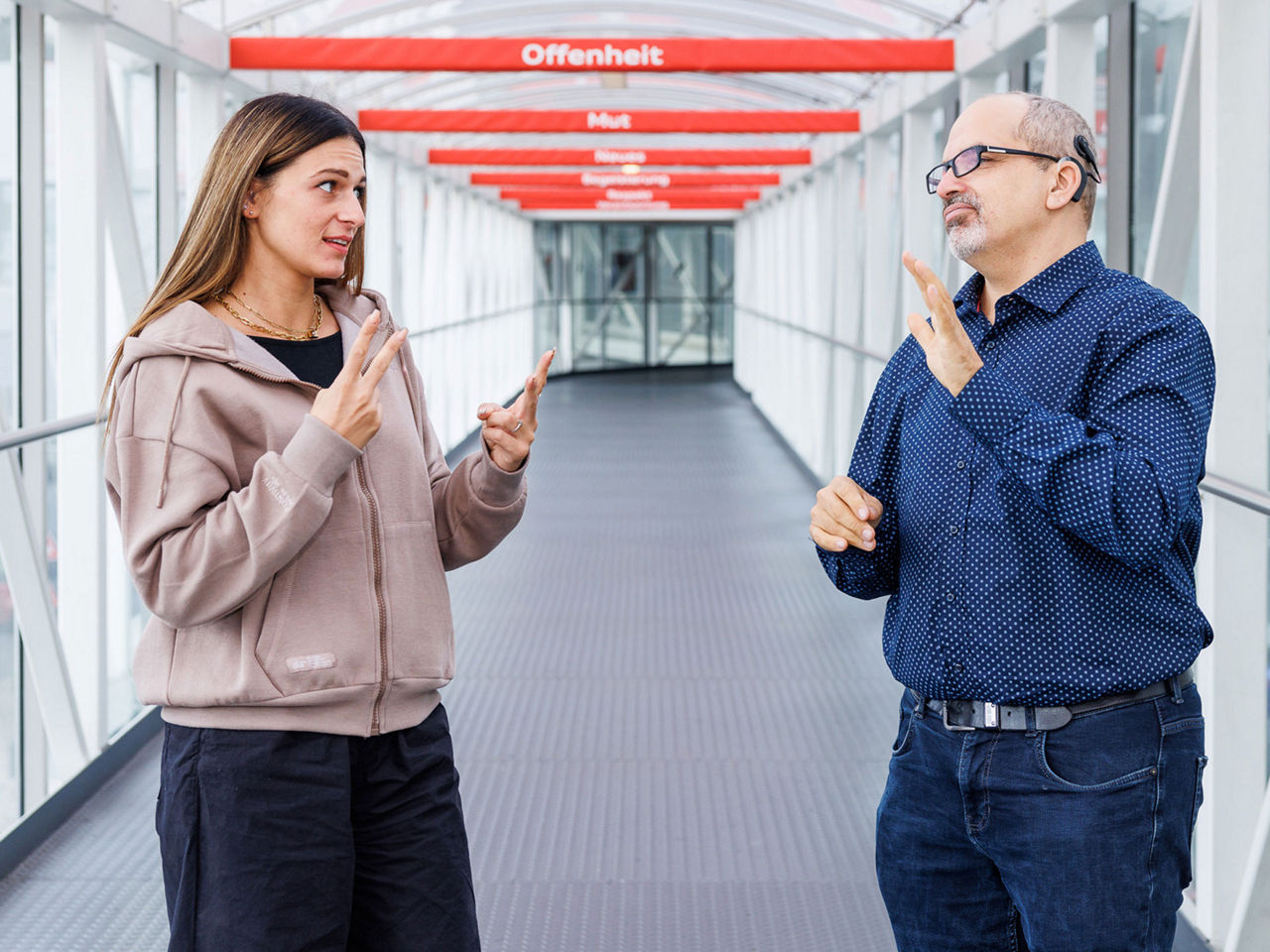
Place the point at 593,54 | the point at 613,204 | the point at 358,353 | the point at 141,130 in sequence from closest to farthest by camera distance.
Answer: the point at 358,353
the point at 141,130
the point at 593,54
the point at 613,204

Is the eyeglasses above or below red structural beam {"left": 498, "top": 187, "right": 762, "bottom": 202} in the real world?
below

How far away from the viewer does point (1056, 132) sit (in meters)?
1.77

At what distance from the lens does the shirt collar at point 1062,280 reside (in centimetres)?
175

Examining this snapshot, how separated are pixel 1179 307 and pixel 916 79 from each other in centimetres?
630

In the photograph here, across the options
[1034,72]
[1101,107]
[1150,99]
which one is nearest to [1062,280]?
[1150,99]

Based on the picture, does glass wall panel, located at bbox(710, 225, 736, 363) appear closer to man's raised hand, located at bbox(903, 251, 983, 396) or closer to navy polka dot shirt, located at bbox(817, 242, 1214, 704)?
navy polka dot shirt, located at bbox(817, 242, 1214, 704)

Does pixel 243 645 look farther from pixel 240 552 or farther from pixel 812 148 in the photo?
pixel 812 148

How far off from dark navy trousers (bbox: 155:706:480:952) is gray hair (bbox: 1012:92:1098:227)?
1075mm

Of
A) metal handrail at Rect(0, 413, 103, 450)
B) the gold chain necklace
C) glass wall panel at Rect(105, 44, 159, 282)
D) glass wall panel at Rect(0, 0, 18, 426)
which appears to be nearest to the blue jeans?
the gold chain necklace

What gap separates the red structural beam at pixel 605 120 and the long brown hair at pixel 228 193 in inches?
280

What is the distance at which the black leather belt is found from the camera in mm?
1708

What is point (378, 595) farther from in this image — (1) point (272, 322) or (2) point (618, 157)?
(2) point (618, 157)

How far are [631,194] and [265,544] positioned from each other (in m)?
16.3

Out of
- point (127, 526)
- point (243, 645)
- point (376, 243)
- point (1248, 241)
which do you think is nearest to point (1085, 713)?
point (243, 645)
